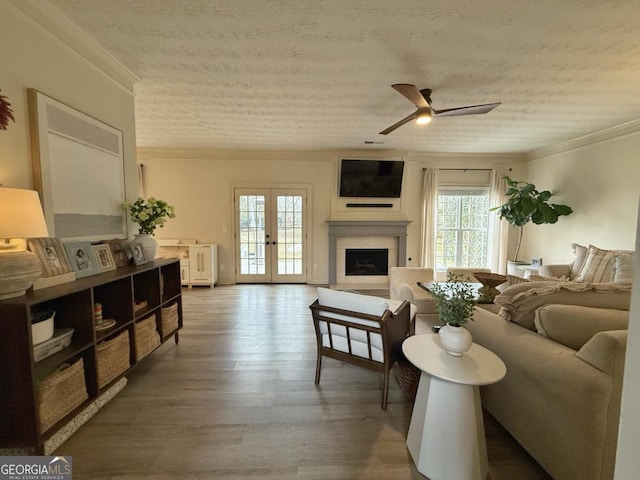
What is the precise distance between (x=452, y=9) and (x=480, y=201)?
194 inches

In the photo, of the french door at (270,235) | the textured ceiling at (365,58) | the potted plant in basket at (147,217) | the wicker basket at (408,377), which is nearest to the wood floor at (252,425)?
the wicker basket at (408,377)

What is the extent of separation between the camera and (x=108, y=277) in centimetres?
201

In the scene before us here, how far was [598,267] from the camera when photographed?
148 inches

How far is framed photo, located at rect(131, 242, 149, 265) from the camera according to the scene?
2461mm

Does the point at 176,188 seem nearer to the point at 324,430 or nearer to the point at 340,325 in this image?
the point at 340,325

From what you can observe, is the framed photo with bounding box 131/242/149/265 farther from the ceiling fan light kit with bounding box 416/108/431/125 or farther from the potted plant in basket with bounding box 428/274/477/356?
the ceiling fan light kit with bounding box 416/108/431/125

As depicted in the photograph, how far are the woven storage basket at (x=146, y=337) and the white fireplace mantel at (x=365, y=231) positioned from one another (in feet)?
12.0

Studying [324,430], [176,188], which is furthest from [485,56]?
[176,188]

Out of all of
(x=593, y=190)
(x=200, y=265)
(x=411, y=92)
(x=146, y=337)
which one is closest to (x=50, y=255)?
(x=146, y=337)

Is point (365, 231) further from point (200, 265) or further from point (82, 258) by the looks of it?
point (82, 258)

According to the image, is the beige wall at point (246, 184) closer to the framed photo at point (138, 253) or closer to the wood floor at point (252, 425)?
the wood floor at point (252, 425)

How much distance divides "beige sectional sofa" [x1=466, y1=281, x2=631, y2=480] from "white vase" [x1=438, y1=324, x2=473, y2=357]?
14.0 inches

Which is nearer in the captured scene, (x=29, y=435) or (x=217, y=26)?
(x=29, y=435)

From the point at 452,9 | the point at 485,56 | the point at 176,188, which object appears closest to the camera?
the point at 452,9
